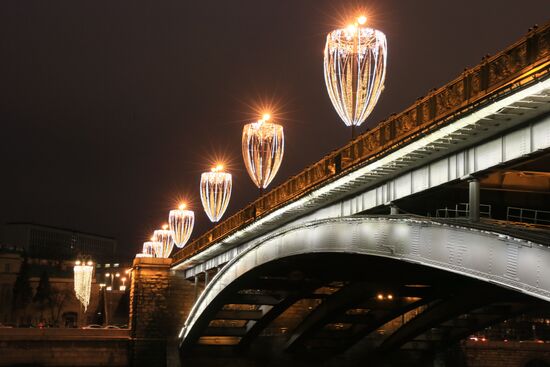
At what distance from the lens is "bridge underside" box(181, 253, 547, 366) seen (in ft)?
99.5

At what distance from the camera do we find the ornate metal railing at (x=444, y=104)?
14682 millimetres

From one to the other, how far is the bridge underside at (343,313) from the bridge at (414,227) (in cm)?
10

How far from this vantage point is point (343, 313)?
1503 inches

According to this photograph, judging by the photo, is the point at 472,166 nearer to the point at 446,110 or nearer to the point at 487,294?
the point at 446,110

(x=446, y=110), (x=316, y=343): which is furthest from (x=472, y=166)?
(x=316, y=343)

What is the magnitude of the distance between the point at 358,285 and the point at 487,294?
6.29 m

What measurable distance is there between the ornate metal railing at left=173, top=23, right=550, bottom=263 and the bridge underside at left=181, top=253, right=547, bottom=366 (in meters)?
3.04

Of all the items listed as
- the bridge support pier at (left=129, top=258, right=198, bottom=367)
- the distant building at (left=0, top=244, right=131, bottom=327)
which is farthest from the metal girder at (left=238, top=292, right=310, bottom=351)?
the distant building at (left=0, top=244, right=131, bottom=327)

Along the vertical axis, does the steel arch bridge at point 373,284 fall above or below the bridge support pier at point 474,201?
below

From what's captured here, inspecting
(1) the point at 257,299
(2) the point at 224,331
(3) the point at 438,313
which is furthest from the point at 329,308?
(2) the point at 224,331

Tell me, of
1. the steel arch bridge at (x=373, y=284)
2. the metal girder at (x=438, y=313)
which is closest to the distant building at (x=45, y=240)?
the steel arch bridge at (x=373, y=284)

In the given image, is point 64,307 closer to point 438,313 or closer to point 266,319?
point 266,319

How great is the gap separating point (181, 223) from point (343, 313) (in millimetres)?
21299

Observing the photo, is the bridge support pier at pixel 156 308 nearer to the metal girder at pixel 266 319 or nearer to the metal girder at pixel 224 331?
the metal girder at pixel 224 331
